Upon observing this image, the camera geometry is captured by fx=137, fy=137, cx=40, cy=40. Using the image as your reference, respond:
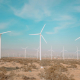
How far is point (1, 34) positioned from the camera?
140 feet

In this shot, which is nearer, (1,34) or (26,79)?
(26,79)

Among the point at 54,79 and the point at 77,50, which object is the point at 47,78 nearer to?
the point at 54,79

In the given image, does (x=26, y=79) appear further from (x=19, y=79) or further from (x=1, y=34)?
(x=1, y=34)

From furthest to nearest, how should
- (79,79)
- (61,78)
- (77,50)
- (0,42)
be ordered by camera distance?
1. (77,50)
2. (0,42)
3. (79,79)
4. (61,78)

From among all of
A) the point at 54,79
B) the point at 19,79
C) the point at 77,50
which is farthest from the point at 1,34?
the point at 77,50

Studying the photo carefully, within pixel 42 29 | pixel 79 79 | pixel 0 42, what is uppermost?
pixel 42 29

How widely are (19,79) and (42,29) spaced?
2306 centimetres

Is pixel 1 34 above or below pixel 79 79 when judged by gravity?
above

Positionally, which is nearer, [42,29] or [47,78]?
[47,78]

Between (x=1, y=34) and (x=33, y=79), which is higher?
(x=1, y=34)

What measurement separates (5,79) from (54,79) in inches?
196

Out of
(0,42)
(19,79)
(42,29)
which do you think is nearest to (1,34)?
(0,42)

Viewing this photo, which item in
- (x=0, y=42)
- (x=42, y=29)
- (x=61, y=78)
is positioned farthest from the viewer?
(x=0, y=42)

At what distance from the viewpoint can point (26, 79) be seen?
577 inches
